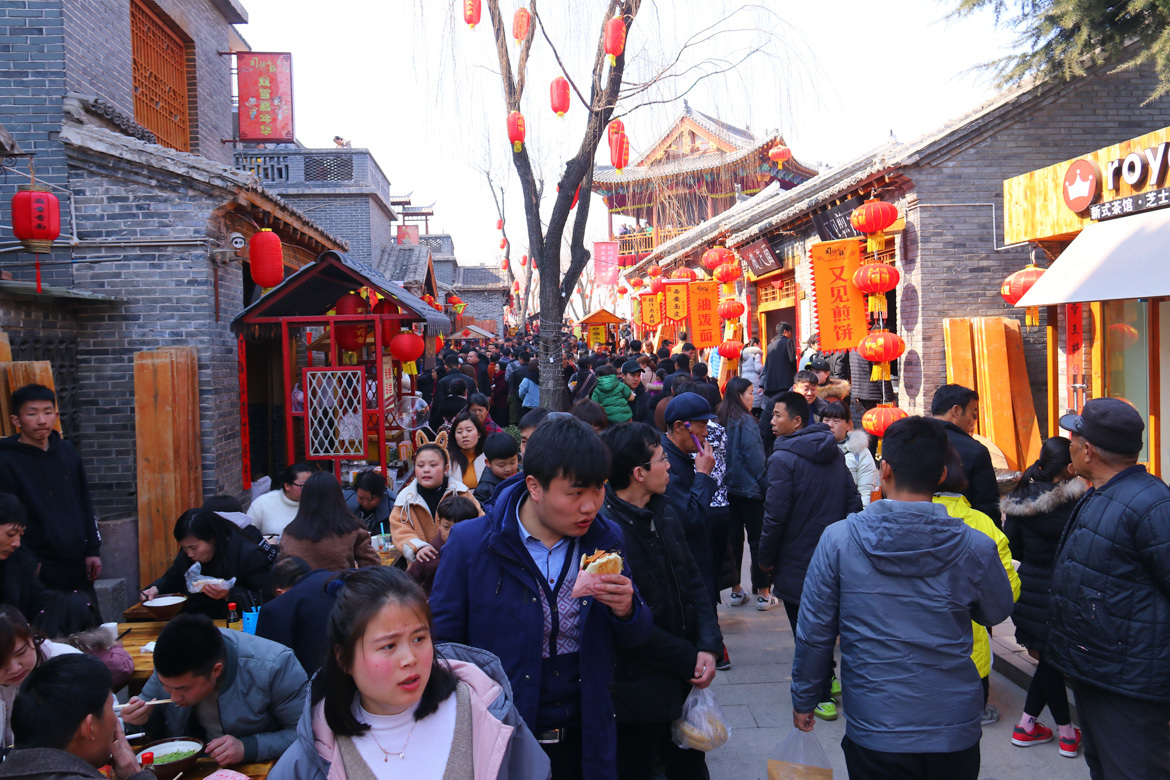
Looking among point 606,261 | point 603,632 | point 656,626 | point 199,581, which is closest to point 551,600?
point 603,632

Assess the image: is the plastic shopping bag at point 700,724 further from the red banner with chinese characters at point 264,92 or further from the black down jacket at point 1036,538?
the red banner with chinese characters at point 264,92

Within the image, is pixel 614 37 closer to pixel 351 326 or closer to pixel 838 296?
pixel 351 326

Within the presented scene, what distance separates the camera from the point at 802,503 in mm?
4355

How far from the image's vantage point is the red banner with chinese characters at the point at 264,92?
10.8 metres

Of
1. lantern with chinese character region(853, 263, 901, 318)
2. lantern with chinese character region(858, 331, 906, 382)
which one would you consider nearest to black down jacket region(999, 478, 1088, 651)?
lantern with chinese character region(858, 331, 906, 382)

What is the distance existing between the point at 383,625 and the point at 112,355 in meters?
6.25

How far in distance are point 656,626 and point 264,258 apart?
6027mm

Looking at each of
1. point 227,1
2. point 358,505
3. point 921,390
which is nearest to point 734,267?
point 921,390

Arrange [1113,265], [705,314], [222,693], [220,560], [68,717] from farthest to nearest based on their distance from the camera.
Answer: [705,314]
[1113,265]
[220,560]
[222,693]
[68,717]

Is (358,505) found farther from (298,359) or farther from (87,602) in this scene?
(298,359)

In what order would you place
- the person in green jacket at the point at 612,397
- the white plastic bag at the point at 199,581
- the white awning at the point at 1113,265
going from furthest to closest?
the person in green jacket at the point at 612,397
the white awning at the point at 1113,265
the white plastic bag at the point at 199,581

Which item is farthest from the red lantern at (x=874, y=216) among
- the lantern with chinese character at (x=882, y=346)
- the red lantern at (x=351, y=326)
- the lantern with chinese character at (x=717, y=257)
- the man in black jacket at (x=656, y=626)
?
the man in black jacket at (x=656, y=626)

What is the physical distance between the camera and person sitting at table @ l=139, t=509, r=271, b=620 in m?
4.13

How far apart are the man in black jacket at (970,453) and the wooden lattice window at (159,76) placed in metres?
8.37
